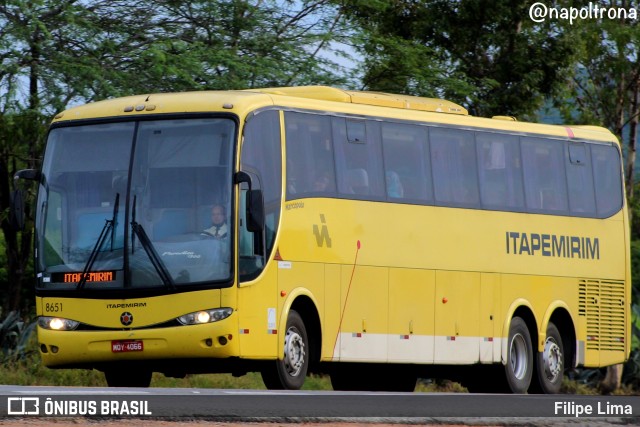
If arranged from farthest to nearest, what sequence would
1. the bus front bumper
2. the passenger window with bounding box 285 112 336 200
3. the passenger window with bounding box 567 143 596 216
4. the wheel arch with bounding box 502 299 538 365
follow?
the passenger window with bounding box 567 143 596 216, the wheel arch with bounding box 502 299 538 365, the passenger window with bounding box 285 112 336 200, the bus front bumper

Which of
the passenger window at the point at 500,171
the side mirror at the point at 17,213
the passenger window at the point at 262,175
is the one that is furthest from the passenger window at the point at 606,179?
the side mirror at the point at 17,213

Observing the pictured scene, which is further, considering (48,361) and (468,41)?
(468,41)

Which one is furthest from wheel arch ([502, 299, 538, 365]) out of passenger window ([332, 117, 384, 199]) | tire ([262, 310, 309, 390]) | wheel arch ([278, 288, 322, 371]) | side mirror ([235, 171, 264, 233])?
side mirror ([235, 171, 264, 233])

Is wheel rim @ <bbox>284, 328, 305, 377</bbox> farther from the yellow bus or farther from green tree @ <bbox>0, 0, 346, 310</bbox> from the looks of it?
green tree @ <bbox>0, 0, 346, 310</bbox>

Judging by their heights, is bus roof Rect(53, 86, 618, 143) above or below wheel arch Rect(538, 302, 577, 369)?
above

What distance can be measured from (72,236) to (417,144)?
16.8 feet

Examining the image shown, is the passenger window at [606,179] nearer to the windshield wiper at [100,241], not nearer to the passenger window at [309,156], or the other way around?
the passenger window at [309,156]

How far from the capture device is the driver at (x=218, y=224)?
1656 centimetres

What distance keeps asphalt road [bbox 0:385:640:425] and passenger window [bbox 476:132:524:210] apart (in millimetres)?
5175

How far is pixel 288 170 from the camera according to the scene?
17.6m

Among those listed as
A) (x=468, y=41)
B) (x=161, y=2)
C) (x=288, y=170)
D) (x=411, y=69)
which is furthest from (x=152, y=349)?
(x=468, y=41)

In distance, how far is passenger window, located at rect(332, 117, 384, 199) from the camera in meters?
18.8

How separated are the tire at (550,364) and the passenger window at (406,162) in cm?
343

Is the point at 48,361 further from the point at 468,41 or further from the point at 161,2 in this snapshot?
the point at 468,41
